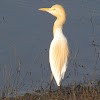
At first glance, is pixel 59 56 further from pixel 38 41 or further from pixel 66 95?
pixel 38 41

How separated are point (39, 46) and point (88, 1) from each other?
3926mm

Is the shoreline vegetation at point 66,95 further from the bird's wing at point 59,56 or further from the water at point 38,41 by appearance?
the bird's wing at point 59,56

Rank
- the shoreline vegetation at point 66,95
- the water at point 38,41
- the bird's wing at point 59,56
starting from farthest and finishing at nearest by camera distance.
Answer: the water at point 38,41 → the bird's wing at point 59,56 → the shoreline vegetation at point 66,95

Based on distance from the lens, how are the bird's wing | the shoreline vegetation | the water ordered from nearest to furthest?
the shoreline vegetation → the bird's wing → the water

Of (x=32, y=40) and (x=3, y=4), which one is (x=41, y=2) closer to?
(x=3, y=4)

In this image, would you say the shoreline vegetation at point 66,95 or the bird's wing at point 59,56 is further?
the bird's wing at point 59,56

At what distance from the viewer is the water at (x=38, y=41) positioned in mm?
7883

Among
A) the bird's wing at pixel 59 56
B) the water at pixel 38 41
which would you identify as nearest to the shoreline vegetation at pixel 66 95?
the water at pixel 38 41

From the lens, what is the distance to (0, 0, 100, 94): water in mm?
7883

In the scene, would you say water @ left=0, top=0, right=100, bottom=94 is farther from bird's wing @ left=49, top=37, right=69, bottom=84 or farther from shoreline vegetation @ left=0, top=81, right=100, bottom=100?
bird's wing @ left=49, top=37, right=69, bottom=84

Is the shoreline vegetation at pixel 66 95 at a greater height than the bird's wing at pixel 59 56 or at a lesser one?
lesser

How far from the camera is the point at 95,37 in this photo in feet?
33.0

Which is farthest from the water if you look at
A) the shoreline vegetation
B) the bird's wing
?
the bird's wing

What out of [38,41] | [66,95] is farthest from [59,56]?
[38,41]
